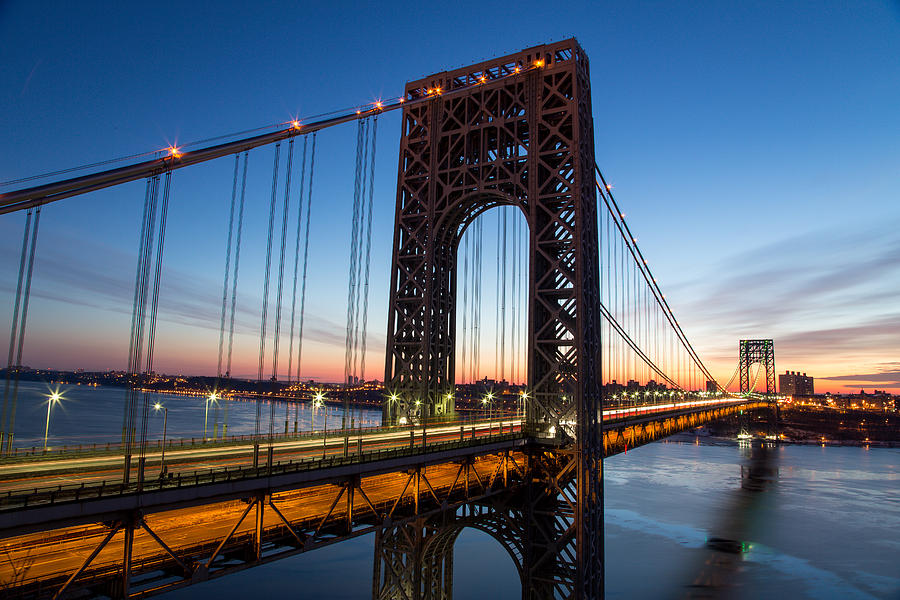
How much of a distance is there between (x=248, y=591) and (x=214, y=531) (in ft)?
184

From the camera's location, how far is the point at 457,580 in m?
62.0

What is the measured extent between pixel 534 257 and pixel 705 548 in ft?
180

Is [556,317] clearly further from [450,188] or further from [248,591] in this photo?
[248,591]

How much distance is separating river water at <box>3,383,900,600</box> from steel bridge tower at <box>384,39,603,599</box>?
24692 millimetres

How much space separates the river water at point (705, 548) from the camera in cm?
5622

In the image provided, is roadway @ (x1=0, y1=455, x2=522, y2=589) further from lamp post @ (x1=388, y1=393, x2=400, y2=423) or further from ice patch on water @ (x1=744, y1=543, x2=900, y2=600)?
ice patch on water @ (x1=744, y1=543, x2=900, y2=600)

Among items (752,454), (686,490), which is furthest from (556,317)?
(752,454)

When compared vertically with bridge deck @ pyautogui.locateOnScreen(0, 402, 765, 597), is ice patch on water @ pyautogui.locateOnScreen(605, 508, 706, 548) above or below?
below

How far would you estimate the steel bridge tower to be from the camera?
31.6 metres

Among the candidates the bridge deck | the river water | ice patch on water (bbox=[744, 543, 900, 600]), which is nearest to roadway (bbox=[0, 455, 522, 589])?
the bridge deck

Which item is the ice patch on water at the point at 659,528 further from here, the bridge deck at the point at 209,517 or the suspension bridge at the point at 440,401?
the bridge deck at the point at 209,517

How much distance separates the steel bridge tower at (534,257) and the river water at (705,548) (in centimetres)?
2469

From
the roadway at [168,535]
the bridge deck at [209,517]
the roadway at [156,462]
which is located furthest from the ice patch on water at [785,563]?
the roadway at [168,535]

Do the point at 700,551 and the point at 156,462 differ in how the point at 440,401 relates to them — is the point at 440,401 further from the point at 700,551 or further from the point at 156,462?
the point at 700,551
